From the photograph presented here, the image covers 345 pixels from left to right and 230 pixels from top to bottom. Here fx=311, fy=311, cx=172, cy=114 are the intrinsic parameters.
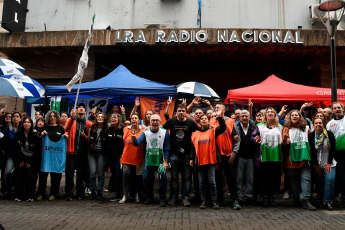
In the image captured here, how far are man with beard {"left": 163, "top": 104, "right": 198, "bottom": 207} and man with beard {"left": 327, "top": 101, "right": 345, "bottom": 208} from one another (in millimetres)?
2848

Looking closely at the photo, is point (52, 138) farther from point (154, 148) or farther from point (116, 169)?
point (154, 148)

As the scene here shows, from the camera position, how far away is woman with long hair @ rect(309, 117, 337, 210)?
6.13 metres

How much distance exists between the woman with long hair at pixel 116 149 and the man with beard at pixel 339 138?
4552 millimetres

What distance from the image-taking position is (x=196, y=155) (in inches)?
251

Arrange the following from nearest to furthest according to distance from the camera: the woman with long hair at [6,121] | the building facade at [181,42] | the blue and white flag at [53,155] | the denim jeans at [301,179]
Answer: the denim jeans at [301,179], the blue and white flag at [53,155], the woman with long hair at [6,121], the building facade at [181,42]

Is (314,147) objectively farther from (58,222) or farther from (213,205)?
(58,222)

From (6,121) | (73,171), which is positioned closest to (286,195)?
(73,171)

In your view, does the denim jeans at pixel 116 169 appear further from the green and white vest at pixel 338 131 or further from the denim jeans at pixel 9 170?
the green and white vest at pixel 338 131

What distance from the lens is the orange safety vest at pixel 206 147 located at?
20.4ft

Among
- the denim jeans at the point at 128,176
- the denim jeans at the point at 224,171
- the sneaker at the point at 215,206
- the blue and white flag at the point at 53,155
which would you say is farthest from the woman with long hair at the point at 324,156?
the blue and white flag at the point at 53,155

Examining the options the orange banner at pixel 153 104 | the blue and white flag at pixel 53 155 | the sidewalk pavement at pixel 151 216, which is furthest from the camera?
the orange banner at pixel 153 104

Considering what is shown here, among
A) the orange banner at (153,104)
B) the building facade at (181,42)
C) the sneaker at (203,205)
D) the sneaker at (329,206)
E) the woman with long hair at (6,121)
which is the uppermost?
the building facade at (181,42)

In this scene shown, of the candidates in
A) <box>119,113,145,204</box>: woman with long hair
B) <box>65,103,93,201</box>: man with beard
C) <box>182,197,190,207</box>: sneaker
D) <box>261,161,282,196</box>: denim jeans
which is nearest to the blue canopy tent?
<box>65,103,93,201</box>: man with beard

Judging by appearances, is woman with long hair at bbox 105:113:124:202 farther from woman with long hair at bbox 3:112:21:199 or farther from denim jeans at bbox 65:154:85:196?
woman with long hair at bbox 3:112:21:199
